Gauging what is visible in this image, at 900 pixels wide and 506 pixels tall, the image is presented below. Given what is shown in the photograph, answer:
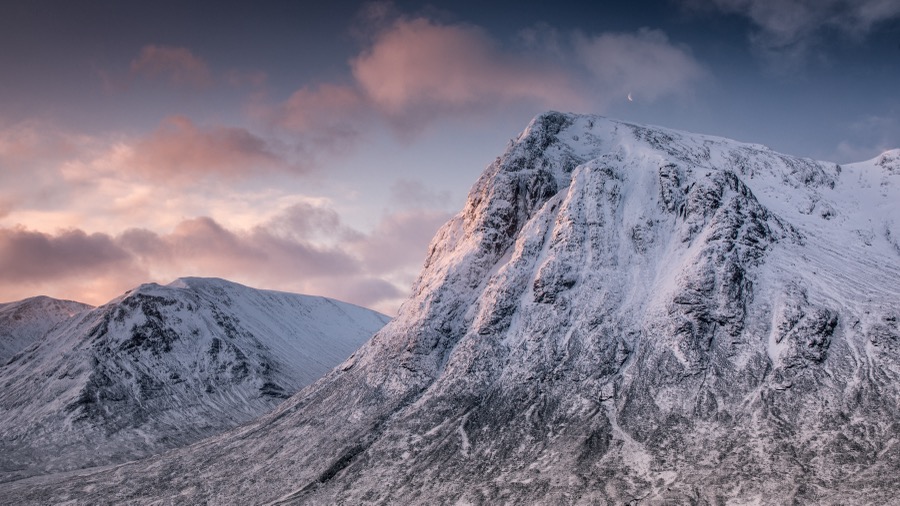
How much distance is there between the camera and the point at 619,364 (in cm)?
9288

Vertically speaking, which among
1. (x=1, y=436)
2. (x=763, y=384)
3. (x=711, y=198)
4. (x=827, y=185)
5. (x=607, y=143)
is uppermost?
(x=607, y=143)

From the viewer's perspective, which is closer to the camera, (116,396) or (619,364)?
(619,364)

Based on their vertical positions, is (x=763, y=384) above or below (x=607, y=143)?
below

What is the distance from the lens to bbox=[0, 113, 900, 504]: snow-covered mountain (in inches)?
2822

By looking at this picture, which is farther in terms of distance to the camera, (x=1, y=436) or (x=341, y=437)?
(x=1, y=436)

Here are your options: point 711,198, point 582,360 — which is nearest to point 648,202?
point 711,198

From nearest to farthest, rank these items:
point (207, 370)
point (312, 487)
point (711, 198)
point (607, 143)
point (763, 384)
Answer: point (763, 384)
point (312, 487)
point (711, 198)
point (607, 143)
point (207, 370)

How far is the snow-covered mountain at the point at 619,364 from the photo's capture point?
2822 inches

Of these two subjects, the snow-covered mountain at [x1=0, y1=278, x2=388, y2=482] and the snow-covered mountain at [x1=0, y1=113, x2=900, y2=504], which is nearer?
the snow-covered mountain at [x1=0, y1=113, x2=900, y2=504]

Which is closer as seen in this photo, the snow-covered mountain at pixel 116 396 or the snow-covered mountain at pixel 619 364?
the snow-covered mountain at pixel 619 364

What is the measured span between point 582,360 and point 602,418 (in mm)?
12751

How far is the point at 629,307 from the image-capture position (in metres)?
100

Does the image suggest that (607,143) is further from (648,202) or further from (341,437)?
(341,437)

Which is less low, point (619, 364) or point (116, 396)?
point (619, 364)
